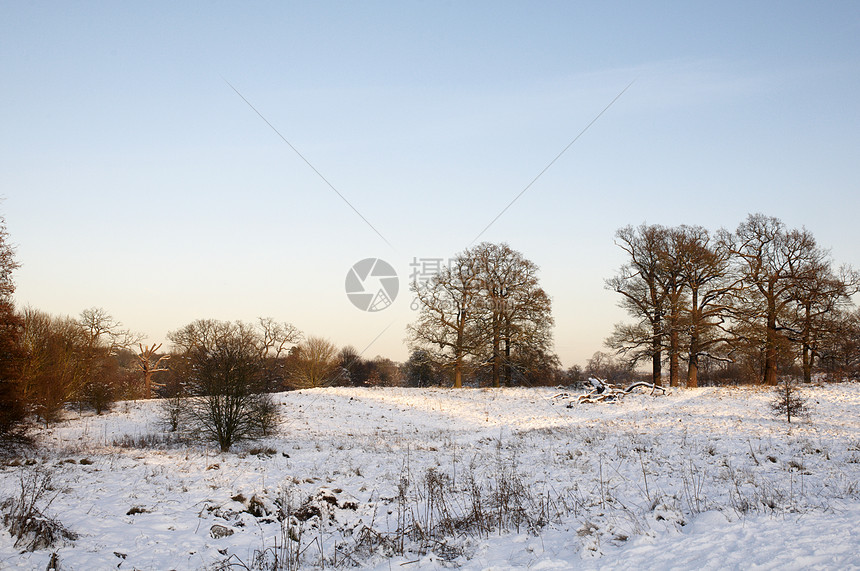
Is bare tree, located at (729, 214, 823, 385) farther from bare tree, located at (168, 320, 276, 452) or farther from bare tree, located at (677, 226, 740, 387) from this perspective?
bare tree, located at (168, 320, 276, 452)

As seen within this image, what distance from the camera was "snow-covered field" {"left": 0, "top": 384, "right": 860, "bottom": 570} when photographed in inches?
224

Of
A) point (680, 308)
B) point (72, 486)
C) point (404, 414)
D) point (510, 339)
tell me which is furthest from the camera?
point (510, 339)

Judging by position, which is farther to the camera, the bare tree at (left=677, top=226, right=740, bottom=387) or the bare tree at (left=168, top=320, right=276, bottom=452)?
the bare tree at (left=677, top=226, right=740, bottom=387)

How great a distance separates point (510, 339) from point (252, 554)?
28971 millimetres

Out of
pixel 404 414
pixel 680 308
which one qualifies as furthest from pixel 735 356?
pixel 404 414

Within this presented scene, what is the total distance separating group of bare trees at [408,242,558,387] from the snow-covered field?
1608 centimetres

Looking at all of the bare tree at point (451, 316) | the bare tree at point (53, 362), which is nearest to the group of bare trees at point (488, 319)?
the bare tree at point (451, 316)

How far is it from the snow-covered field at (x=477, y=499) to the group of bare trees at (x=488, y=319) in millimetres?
16084

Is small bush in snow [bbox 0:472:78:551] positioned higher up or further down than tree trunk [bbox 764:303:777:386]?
further down

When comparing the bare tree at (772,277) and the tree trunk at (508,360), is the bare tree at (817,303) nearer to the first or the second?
the bare tree at (772,277)

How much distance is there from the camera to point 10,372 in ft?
46.4

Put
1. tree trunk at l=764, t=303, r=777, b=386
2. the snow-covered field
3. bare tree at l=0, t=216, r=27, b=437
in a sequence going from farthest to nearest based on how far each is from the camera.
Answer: tree trunk at l=764, t=303, r=777, b=386
bare tree at l=0, t=216, r=27, b=437
the snow-covered field

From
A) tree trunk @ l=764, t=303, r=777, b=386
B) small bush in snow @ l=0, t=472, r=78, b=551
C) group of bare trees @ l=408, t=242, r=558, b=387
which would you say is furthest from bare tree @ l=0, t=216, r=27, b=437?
tree trunk @ l=764, t=303, r=777, b=386

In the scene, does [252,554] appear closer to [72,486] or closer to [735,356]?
[72,486]
